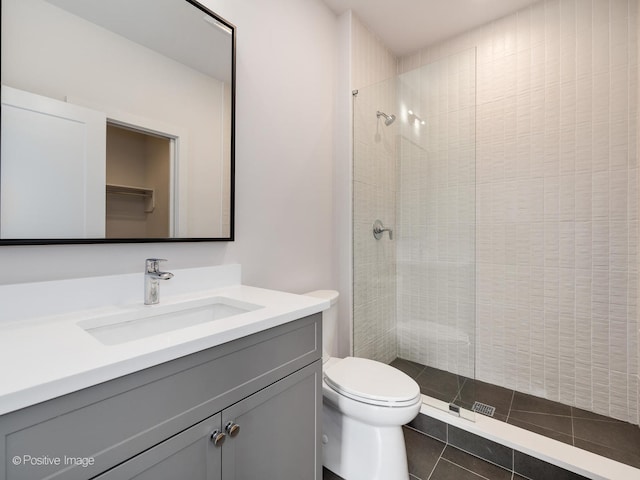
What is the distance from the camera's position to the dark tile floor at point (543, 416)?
155 cm

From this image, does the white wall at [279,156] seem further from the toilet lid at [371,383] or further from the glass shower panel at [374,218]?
the toilet lid at [371,383]

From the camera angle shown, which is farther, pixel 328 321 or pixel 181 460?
pixel 328 321

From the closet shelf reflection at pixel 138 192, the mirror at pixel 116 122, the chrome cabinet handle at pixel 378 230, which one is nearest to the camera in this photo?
the mirror at pixel 116 122

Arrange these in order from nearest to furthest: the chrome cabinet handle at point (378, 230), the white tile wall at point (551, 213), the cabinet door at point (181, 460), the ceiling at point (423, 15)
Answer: the cabinet door at point (181, 460) < the white tile wall at point (551, 213) < the ceiling at point (423, 15) < the chrome cabinet handle at point (378, 230)

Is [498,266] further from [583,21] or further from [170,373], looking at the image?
[170,373]

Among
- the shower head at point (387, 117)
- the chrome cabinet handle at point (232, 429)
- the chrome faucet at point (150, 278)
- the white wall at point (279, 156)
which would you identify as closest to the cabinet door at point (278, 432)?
the chrome cabinet handle at point (232, 429)

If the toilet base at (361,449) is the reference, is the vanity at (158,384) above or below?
above

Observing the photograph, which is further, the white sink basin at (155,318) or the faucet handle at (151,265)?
the faucet handle at (151,265)

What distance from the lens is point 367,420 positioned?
135 cm

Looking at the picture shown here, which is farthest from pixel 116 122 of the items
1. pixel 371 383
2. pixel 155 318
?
pixel 371 383

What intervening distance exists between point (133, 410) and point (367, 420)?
101 centimetres

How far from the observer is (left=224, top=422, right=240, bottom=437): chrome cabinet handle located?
32.0 inches

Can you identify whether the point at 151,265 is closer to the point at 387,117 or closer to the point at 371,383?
the point at 371,383

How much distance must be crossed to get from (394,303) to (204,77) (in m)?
1.72
